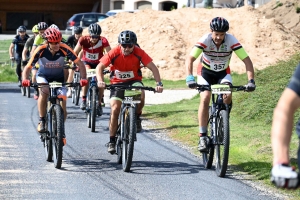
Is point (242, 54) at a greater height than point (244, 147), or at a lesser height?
greater

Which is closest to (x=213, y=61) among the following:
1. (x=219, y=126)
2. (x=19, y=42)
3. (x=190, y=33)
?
(x=219, y=126)

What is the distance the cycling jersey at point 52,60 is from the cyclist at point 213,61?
186 centimetres

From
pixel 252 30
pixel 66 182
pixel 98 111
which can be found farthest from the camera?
pixel 252 30

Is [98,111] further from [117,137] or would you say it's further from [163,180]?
[163,180]

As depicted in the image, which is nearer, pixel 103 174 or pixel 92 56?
pixel 103 174

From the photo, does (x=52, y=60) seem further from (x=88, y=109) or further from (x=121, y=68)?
(x=88, y=109)

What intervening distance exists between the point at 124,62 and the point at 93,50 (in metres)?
5.54

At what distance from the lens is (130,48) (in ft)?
35.4

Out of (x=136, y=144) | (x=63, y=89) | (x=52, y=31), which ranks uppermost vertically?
(x=52, y=31)

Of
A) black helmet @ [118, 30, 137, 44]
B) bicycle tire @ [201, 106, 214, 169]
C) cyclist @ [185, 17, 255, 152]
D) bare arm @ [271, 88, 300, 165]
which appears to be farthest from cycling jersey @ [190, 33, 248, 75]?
bare arm @ [271, 88, 300, 165]

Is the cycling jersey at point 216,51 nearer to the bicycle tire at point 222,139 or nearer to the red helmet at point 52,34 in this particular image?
the bicycle tire at point 222,139

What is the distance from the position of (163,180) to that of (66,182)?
1116 millimetres

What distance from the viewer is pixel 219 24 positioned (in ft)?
33.4

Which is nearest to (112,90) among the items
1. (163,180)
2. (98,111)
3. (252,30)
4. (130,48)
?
(130,48)
